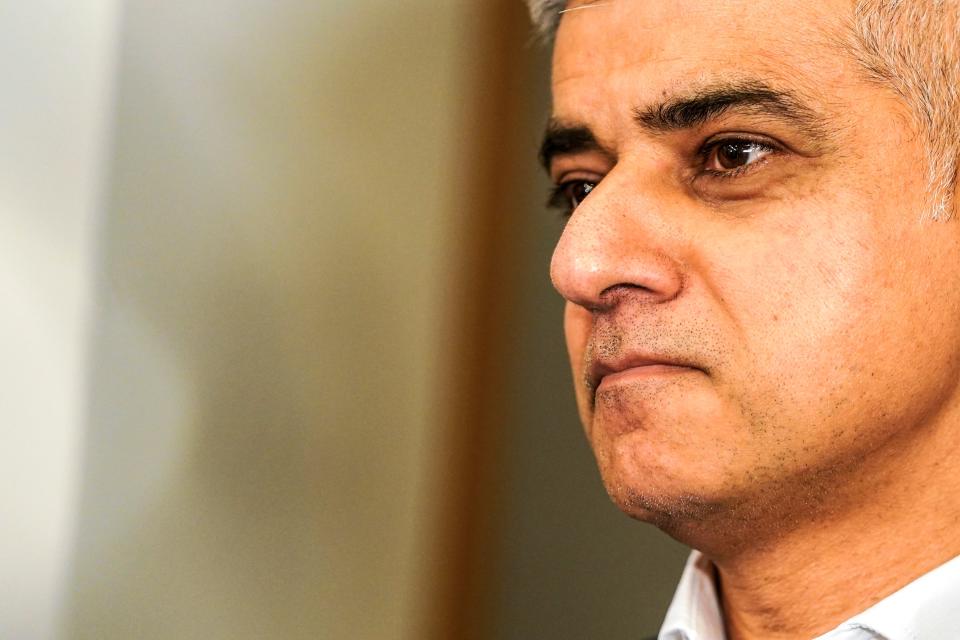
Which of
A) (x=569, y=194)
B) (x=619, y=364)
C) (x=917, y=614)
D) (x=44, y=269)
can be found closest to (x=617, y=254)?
(x=619, y=364)

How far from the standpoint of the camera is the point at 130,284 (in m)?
1.25

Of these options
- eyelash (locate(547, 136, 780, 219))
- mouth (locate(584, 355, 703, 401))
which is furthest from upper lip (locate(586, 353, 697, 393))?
eyelash (locate(547, 136, 780, 219))

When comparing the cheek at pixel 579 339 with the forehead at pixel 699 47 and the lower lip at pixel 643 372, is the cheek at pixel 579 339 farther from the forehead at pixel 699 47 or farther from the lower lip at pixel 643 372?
the forehead at pixel 699 47

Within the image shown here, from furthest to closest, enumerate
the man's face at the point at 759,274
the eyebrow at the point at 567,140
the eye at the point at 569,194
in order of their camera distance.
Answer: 1. the eye at the point at 569,194
2. the eyebrow at the point at 567,140
3. the man's face at the point at 759,274

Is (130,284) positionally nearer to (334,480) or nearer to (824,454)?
(334,480)

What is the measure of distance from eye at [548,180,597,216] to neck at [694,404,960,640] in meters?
0.40

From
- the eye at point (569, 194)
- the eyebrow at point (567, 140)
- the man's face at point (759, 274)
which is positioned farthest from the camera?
the eye at point (569, 194)

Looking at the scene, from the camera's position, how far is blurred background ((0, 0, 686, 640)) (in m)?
1.16

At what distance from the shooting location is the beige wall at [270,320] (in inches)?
49.2

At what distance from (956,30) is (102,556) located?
1053mm

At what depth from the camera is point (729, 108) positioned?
36.1 inches

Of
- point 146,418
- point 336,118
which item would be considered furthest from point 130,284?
point 336,118

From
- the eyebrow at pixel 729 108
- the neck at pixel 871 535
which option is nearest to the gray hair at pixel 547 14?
the eyebrow at pixel 729 108

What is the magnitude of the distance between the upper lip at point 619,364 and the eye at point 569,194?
240 millimetres
